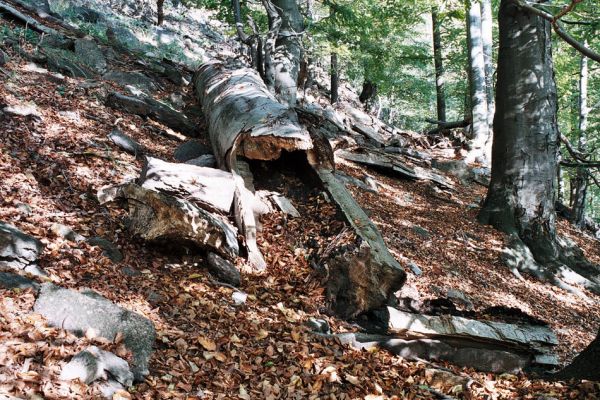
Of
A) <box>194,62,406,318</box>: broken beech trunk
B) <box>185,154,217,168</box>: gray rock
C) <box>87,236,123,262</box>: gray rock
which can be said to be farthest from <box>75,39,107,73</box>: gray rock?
<box>87,236,123,262</box>: gray rock

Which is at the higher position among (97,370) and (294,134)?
(294,134)

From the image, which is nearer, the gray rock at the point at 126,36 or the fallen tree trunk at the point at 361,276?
the fallen tree trunk at the point at 361,276

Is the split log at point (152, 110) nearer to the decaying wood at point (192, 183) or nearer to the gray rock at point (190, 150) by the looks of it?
the gray rock at point (190, 150)

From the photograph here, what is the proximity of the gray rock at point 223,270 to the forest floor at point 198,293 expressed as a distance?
0.11 metres

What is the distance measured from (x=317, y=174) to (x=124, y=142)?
9.11ft

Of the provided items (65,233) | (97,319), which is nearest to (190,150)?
(65,233)

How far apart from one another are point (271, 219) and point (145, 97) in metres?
4.44

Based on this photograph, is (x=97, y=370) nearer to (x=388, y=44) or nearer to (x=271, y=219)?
(x=271, y=219)

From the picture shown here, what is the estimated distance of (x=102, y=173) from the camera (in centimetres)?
532

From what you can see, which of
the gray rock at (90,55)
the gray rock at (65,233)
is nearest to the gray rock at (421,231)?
the gray rock at (65,233)

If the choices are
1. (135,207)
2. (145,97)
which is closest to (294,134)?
(135,207)

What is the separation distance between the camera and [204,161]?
20.5 ft

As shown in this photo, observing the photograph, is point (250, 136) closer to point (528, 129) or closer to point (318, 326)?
point (318, 326)

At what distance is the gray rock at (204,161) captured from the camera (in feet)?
20.3
